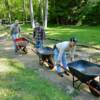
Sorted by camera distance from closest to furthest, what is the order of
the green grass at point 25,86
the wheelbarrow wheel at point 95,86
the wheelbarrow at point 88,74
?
the wheelbarrow at point 88,74
the green grass at point 25,86
the wheelbarrow wheel at point 95,86

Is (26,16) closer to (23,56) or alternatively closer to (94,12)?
(94,12)

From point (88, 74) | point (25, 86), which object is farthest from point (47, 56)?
point (88, 74)

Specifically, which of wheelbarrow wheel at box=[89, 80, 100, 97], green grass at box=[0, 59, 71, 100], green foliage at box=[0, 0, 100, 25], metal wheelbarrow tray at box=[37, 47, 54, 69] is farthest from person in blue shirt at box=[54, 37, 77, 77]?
green foliage at box=[0, 0, 100, 25]

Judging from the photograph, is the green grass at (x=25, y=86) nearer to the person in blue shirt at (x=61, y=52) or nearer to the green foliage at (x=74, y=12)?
the person in blue shirt at (x=61, y=52)

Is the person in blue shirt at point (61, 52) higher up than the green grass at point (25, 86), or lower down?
higher up

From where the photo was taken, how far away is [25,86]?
10766 millimetres

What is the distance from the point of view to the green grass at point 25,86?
960 cm

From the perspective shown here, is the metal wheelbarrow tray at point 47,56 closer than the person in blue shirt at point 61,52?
No

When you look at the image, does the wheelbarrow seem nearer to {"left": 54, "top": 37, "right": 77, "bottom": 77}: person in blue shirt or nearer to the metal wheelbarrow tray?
{"left": 54, "top": 37, "right": 77, "bottom": 77}: person in blue shirt

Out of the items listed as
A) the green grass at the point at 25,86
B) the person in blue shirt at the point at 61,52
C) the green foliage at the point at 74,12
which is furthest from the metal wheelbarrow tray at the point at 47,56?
the green foliage at the point at 74,12

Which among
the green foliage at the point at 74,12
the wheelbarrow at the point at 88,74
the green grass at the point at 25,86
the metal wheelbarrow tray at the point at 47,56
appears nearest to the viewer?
the wheelbarrow at the point at 88,74

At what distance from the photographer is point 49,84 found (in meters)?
11.2

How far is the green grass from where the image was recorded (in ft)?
31.5

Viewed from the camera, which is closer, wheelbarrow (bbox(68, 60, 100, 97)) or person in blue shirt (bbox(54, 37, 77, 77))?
wheelbarrow (bbox(68, 60, 100, 97))
